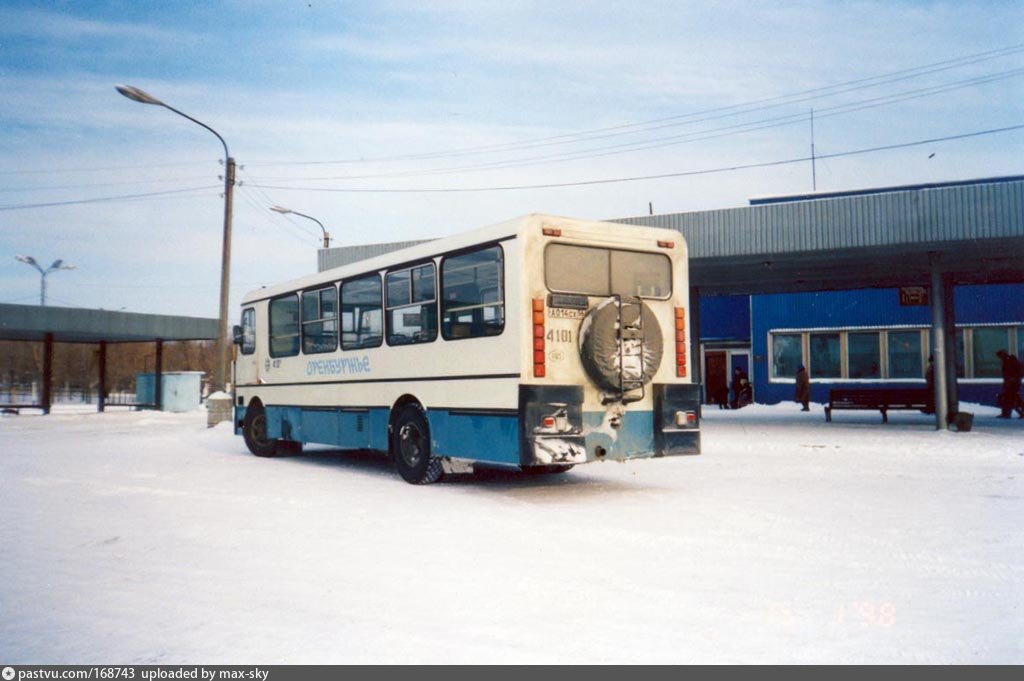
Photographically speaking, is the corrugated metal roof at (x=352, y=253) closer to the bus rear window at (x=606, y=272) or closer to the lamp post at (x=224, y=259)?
the lamp post at (x=224, y=259)

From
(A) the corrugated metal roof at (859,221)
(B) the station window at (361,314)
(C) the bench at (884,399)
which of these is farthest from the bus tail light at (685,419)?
(C) the bench at (884,399)

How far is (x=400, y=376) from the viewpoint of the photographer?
36.5 ft

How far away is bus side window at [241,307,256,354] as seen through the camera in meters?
15.4

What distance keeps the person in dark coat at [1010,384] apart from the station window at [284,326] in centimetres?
1853

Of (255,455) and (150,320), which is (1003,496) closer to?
(255,455)

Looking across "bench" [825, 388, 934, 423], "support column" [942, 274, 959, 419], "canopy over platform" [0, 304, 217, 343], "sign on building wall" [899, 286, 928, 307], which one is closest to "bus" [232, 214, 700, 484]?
"support column" [942, 274, 959, 419]

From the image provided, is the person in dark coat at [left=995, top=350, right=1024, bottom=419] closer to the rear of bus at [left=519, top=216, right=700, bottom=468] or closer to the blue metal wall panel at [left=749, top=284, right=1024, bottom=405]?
the blue metal wall panel at [left=749, top=284, right=1024, bottom=405]

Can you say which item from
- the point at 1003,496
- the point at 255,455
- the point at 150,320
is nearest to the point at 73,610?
the point at 1003,496

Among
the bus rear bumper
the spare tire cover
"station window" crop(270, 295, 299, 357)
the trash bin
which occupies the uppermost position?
"station window" crop(270, 295, 299, 357)

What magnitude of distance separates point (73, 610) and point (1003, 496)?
889cm

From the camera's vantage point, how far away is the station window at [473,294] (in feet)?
30.9

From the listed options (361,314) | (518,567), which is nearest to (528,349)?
(518,567)

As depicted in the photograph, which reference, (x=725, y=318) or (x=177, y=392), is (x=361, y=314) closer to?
(x=725, y=318)

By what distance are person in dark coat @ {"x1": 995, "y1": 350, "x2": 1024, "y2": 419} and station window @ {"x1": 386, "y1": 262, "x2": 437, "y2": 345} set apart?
18.4 m
